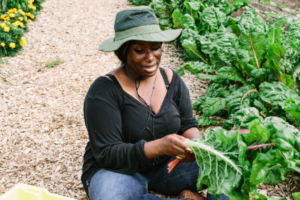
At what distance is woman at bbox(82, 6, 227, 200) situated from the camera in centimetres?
171

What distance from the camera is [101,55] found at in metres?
5.08

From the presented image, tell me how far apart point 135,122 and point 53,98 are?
7.83 ft

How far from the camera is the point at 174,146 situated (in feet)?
5.10

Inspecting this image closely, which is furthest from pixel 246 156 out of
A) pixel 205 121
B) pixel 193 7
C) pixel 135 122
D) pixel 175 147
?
pixel 193 7

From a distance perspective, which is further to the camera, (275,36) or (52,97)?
(52,97)

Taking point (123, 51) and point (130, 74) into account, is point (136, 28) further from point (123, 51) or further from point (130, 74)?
point (130, 74)

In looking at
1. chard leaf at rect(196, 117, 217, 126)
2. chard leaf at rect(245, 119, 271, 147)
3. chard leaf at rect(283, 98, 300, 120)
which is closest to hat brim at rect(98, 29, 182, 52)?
chard leaf at rect(245, 119, 271, 147)

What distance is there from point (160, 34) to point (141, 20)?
16cm

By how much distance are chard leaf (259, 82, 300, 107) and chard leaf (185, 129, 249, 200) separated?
1.19 metres

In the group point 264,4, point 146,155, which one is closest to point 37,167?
point 146,155

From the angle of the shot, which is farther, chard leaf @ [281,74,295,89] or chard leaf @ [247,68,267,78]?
chard leaf @ [247,68,267,78]

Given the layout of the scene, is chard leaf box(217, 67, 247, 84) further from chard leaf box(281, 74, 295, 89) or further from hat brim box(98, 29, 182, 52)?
hat brim box(98, 29, 182, 52)

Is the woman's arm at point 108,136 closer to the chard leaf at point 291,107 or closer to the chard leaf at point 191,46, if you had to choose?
the chard leaf at point 291,107

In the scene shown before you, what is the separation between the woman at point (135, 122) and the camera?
1.71m
